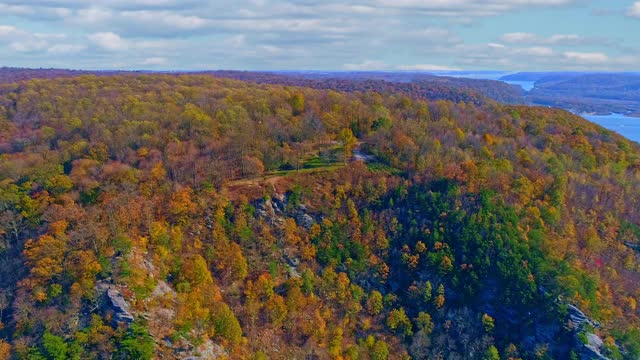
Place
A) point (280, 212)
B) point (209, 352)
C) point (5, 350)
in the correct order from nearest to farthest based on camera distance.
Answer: point (5, 350), point (209, 352), point (280, 212)

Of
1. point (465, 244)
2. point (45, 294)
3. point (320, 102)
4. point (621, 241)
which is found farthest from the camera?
point (320, 102)

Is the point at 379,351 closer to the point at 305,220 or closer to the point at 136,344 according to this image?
the point at 305,220

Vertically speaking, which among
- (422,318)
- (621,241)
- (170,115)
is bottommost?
(422,318)

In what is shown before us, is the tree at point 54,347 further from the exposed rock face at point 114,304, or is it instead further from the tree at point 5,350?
the exposed rock face at point 114,304

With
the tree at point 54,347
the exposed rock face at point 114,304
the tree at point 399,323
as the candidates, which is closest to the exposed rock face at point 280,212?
the tree at point 399,323

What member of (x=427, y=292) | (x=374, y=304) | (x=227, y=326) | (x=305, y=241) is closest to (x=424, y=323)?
(x=427, y=292)

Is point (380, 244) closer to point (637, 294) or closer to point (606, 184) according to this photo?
point (637, 294)

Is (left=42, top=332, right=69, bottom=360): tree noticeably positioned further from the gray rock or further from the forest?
the gray rock

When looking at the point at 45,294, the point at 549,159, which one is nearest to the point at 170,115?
the point at 45,294
